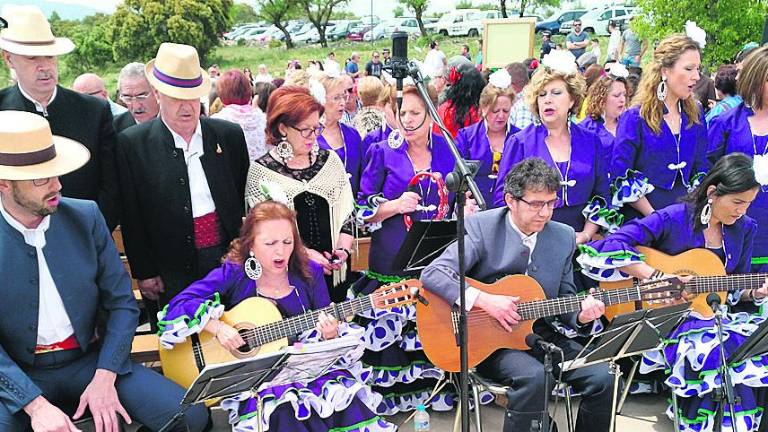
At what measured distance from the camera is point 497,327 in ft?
12.7

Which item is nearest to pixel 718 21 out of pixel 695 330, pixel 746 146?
pixel 746 146

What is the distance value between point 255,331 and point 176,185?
992 mm

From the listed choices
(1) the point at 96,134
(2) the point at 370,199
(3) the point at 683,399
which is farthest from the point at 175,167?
(3) the point at 683,399

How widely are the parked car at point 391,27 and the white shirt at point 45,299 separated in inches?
1295

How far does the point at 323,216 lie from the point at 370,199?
1.20ft

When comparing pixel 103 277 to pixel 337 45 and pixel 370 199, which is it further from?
pixel 337 45

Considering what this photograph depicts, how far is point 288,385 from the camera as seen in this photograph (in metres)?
3.51

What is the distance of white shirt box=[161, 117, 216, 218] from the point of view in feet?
13.3

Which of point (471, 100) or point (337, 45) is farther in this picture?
point (337, 45)

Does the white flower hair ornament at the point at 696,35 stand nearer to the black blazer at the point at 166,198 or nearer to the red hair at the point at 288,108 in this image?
the red hair at the point at 288,108

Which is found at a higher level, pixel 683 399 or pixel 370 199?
pixel 370 199

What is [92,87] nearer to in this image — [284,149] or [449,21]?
[284,149]

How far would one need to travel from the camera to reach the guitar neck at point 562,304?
3.83 m

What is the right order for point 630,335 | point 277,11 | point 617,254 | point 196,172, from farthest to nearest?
point 277,11 → point 617,254 → point 196,172 → point 630,335
